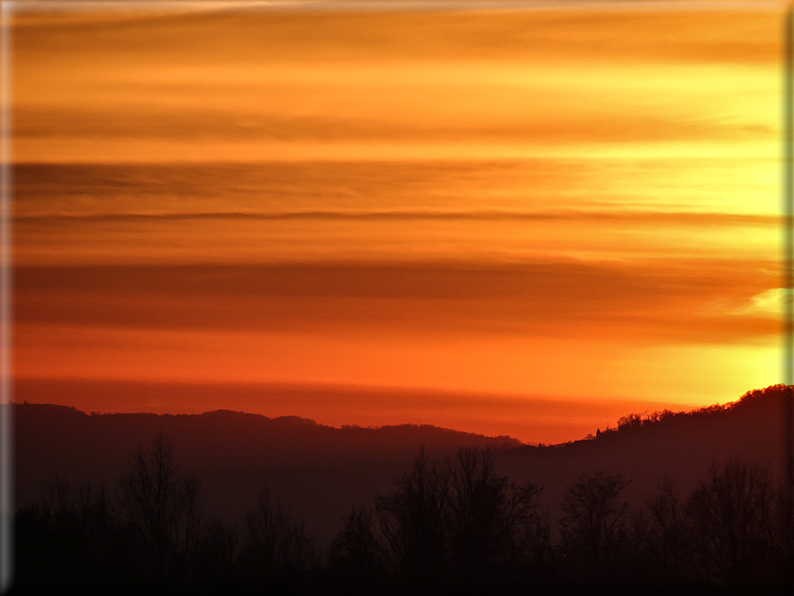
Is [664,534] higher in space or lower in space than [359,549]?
lower

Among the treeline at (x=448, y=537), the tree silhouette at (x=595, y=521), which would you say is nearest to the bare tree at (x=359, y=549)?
the treeline at (x=448, y=537)

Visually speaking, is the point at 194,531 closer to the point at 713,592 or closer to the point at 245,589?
the point at 245,589

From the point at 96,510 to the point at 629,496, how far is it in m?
31.8

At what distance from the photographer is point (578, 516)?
58.6 meters

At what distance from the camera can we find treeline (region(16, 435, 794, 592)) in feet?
130

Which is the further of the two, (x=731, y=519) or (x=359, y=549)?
(x=731, y=519)

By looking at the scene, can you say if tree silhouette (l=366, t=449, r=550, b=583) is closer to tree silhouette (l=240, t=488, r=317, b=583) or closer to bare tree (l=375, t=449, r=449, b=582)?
bare tree (l=375, t=449, r=449, b=582)

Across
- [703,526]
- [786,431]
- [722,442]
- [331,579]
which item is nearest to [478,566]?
[331,579]

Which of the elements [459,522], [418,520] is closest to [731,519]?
[459,522]

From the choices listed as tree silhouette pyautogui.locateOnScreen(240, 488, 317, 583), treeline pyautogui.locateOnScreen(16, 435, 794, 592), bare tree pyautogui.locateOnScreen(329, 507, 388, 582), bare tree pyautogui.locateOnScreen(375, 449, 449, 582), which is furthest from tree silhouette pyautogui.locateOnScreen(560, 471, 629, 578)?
tree silhouette pyautogui.locateOnScreen(240, 488, 317, 583)

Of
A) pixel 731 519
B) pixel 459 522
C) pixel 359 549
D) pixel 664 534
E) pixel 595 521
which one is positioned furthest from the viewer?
pixel 595 521

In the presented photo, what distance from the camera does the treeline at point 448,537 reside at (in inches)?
1560

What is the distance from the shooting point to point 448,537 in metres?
48.2

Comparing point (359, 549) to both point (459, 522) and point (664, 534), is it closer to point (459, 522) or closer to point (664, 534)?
point (459, 522)
